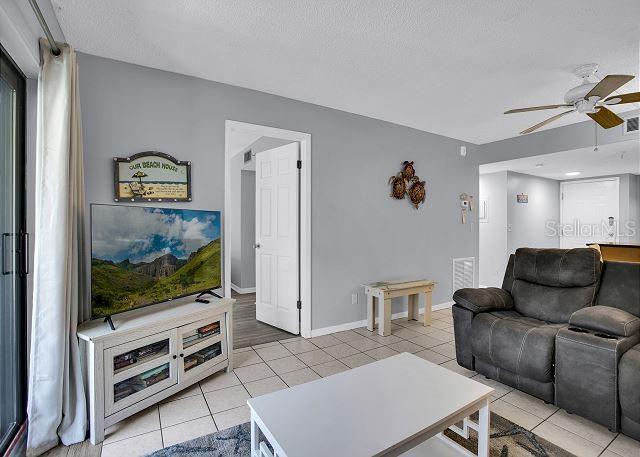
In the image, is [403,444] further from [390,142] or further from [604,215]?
[604,215]

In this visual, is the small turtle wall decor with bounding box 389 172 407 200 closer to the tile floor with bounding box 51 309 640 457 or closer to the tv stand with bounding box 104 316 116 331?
the tile floor with bounding box 51 309 640 457

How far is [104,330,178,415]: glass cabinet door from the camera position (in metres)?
1.96

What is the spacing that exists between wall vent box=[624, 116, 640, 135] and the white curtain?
17.6ft

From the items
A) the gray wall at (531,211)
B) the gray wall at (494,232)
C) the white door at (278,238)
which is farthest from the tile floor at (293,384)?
the gray wall at (531,211)

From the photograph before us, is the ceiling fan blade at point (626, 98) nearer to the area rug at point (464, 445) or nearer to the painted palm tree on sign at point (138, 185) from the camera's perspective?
the area rug at point (464, 445)

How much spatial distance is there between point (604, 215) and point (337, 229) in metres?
6.41

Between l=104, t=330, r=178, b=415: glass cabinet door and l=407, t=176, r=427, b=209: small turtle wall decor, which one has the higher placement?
l=407, t=176, r=427, b=209: small turtle wall decor

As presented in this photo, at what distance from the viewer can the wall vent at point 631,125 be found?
12.5 ft

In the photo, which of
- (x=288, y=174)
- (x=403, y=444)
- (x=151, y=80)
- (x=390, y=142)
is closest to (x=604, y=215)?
(x=390, y=142)

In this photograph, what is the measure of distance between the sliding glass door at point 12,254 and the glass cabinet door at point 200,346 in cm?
87

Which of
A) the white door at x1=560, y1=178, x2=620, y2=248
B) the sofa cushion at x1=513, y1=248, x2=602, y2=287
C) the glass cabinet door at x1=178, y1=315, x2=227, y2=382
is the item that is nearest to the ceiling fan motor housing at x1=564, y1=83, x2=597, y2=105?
the sofa cushion at x1=513, y1=248, x2=602, y2=287

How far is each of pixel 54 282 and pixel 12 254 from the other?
30 cm

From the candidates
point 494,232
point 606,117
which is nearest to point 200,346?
point 606,117

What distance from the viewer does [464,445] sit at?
6.07 ft
